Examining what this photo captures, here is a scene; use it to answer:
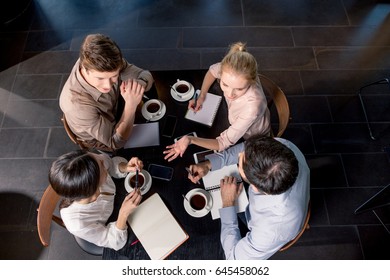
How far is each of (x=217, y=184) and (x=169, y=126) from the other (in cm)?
44

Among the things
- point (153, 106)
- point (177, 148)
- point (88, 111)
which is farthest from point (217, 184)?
point (88, 111)

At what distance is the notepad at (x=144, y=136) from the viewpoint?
5.51 feet

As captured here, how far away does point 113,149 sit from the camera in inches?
67.9

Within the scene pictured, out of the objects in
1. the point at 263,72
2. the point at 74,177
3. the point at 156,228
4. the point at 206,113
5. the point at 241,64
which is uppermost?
the point at 241,64

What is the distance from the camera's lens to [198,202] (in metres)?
1.51

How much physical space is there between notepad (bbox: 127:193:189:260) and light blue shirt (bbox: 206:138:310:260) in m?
0.22

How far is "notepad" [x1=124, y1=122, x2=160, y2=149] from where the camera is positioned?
1680mm

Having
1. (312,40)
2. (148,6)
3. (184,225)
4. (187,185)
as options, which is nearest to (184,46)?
(148,6)

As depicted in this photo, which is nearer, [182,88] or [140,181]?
[140,181]

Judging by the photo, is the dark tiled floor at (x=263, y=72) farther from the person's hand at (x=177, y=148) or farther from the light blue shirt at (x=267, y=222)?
the person's hand at (x=177, y=148)

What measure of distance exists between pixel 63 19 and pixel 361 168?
332cm

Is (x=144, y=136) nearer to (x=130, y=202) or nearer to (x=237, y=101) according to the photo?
(x=130, y=202)

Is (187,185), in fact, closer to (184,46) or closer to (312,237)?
(312,237)

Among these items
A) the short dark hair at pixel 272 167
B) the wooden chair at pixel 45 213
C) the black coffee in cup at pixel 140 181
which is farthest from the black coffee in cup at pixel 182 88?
the wooden chair at pixel 45 213
